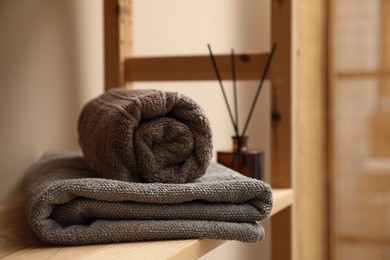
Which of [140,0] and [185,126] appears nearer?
[185,126]

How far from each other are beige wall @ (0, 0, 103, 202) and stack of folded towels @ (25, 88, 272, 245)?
22 centimetres

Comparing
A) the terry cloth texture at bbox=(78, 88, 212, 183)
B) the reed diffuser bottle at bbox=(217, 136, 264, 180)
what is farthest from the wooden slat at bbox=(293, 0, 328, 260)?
the terry cloth texture at bbox=(78, 88, 212, 183)

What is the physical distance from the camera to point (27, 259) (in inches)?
20.6

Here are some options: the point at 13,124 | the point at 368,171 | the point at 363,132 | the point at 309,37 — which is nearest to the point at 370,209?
the point at 368,171

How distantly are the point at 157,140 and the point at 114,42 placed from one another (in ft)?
1.55

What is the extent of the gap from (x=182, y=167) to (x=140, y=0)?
677 millimetres

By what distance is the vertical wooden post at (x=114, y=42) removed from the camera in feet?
3.50

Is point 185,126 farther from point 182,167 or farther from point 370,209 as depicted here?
point 370,209

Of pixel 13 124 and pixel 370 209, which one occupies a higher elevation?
pixel 13 124

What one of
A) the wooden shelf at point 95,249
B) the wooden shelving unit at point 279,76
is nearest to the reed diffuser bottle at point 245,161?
the wooden shelving unit at point 279,76

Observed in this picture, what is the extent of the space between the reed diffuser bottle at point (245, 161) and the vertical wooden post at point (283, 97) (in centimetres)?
8

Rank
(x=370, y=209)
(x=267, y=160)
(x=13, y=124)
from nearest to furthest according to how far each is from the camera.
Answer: (x=13, y=124), (x=267, y=160), (x=370, y=209)

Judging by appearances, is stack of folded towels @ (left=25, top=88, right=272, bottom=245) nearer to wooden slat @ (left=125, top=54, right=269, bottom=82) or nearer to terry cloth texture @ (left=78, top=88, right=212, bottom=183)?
terry cloth texture @ (left=78, top=88, right=212, bottom=183)

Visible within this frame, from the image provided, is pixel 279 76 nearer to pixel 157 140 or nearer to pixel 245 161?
pixel 245 161
